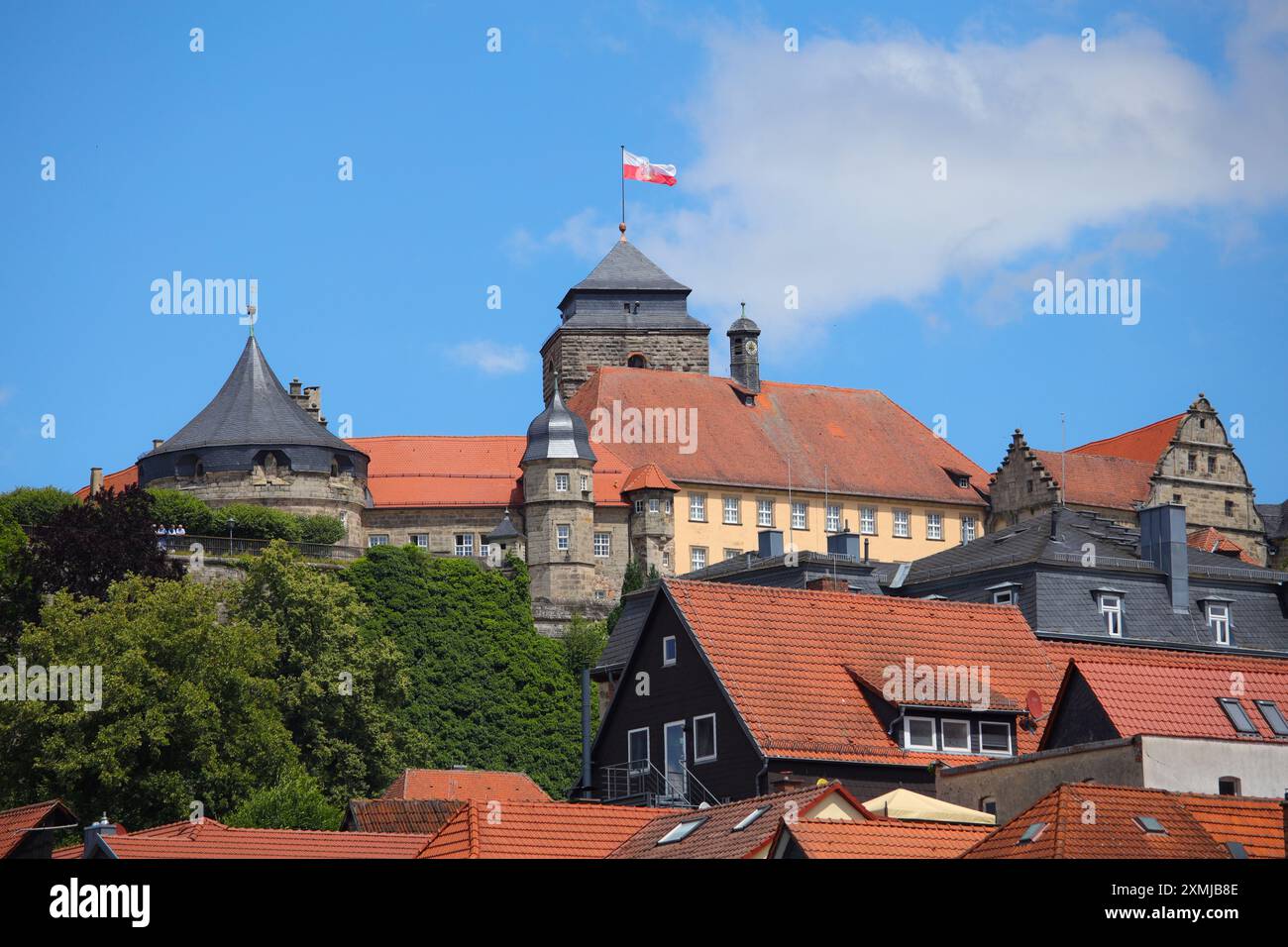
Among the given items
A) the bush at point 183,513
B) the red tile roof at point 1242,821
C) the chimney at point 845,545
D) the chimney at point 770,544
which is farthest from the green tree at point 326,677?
the red tile roof at point 1242,821

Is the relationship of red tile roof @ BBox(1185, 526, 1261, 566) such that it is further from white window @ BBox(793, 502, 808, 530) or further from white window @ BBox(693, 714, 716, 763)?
white window @ BBox(693, 714, 716, 763)

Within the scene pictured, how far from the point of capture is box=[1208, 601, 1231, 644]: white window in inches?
1938

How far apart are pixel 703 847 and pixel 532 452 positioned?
67.7 meters

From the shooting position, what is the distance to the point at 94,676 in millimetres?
54219

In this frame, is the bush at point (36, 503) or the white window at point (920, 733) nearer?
the white window at point (920, 733)

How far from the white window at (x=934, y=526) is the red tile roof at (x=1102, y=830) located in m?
76.7

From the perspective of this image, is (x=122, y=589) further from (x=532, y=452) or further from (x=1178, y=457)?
(x=1178, y=457)

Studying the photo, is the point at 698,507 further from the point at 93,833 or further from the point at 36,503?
the point at 93,833

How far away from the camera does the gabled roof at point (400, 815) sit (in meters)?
42.3

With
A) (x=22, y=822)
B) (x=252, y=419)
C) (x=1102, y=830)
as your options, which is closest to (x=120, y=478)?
(x=252, y=419)

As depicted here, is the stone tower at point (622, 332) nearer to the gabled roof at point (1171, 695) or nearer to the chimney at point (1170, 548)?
the chimney at point (1170, 548)

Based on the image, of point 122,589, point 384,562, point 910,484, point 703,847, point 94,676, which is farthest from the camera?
point 910,484

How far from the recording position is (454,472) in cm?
9519

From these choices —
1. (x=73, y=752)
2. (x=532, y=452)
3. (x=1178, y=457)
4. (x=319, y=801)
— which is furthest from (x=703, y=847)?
(x=1178, y=457)
